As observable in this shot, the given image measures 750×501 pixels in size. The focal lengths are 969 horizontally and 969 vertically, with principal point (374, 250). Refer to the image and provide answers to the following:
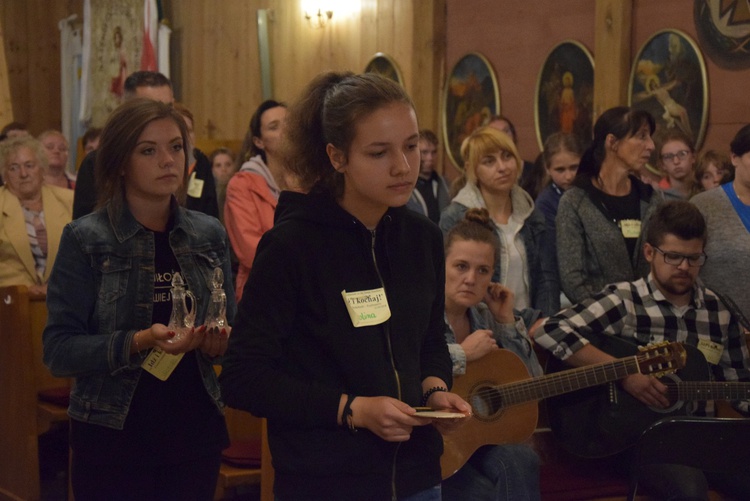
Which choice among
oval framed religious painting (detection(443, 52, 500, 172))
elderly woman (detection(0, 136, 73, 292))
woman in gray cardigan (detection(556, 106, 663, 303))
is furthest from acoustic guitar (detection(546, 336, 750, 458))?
oval framed religious painting (detection(443, 52, 500, 172))

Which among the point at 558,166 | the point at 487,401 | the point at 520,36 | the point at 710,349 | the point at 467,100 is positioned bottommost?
the point at 487,401

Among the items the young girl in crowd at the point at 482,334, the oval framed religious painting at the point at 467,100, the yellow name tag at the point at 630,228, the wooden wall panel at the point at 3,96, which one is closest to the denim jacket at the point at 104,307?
the young girl in crowd at the point at 482,334

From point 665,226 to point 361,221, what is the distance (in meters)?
2.13

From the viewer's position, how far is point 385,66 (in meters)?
9.88

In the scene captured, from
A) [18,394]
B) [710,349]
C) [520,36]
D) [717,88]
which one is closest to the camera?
[710,349]

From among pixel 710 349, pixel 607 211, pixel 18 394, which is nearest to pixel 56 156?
pixel 18 394

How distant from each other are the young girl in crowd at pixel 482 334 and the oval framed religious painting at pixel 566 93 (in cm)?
395

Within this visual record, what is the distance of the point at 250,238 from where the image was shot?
180 inches

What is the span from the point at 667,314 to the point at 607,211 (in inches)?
28.5

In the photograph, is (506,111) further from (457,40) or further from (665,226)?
(665,226)

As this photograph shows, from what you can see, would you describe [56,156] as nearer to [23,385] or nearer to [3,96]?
[3,96]

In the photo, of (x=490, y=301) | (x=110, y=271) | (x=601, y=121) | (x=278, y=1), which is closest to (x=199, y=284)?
(x=110, y=271)

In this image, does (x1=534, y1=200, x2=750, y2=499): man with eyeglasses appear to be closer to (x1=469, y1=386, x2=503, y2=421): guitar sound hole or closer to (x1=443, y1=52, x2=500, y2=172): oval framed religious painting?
(x1=469, y1=386, x2=503, y2=421): guitar sound hole

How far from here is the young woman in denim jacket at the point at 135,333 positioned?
8.18ft
